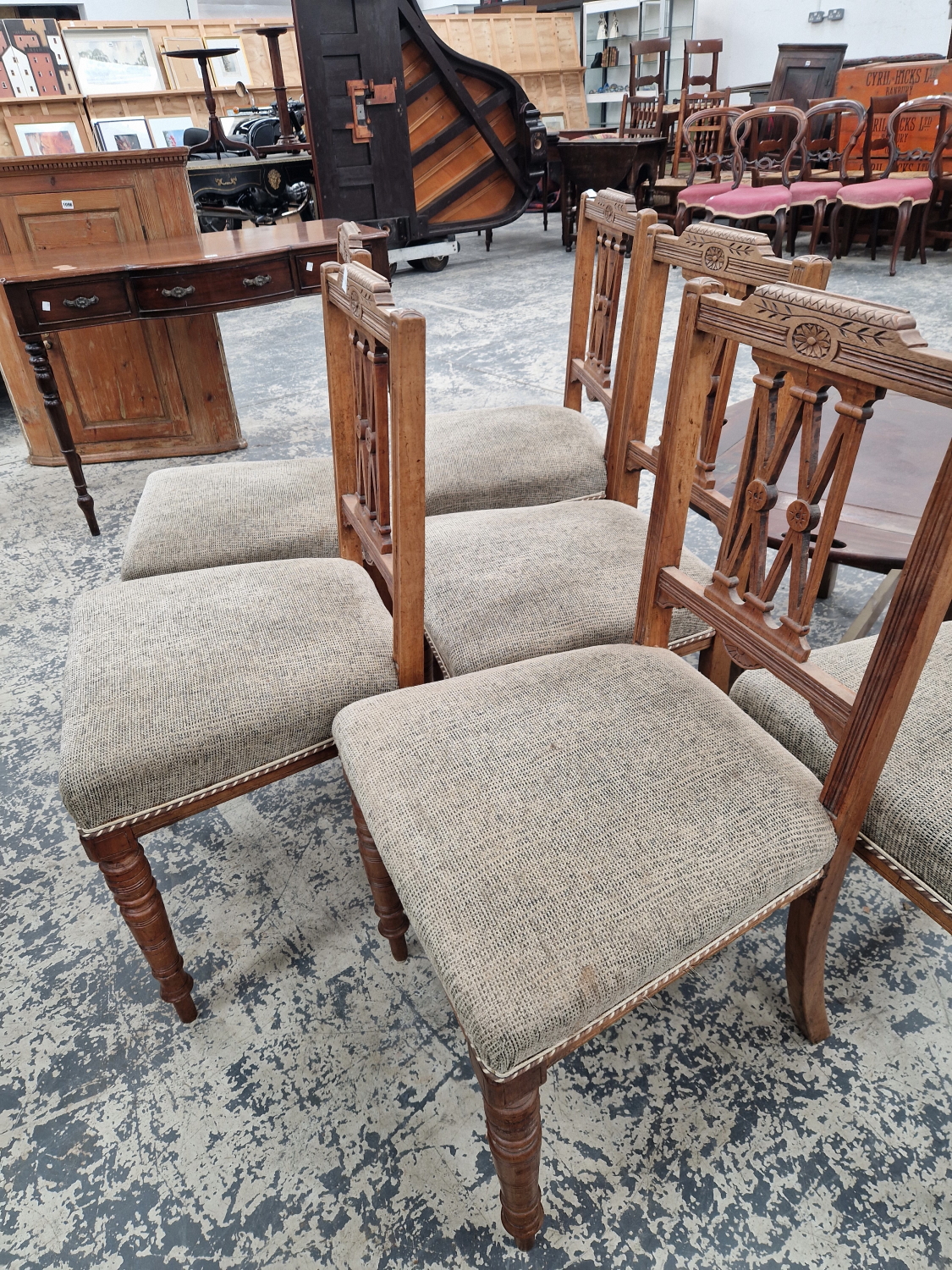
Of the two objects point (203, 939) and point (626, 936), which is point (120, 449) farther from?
point (626, 936)

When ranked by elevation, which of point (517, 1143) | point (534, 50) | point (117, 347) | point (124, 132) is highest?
point (534, 50)

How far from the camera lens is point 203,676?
110 cm

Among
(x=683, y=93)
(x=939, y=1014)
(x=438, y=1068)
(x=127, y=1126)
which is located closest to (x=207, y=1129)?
(x=127, y=1126)

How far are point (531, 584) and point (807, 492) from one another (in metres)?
0.54

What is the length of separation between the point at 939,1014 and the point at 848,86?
7.40 meters

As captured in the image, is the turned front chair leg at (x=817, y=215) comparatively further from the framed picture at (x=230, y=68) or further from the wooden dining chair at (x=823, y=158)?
the framed picture at (x=230, y=68)

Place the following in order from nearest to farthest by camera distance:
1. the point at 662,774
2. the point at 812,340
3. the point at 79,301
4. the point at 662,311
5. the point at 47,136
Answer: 1. the point at 812,340
2. the point at 662,774
3. the point at 662,311
4. the point at 79,301
5. the point at 47,136

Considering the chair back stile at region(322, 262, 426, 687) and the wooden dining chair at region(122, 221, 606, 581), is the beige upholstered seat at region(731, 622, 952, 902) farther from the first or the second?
the wooden dining chair at region(122, 221, 606, 581)

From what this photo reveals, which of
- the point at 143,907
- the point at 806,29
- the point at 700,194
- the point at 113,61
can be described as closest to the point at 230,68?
the point at 113,61

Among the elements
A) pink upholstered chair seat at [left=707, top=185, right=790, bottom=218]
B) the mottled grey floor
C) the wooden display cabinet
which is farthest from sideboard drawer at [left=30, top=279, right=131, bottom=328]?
pink upholstered chair seat at [left=707, top=185, right=790, bottom=218]

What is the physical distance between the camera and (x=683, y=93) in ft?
21.7

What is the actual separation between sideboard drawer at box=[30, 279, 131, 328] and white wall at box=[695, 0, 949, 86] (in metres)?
7.31

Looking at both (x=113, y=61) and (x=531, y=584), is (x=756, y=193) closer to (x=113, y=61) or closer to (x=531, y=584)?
(x=531, y=584)

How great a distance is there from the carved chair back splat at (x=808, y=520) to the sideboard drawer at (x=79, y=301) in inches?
79.5
